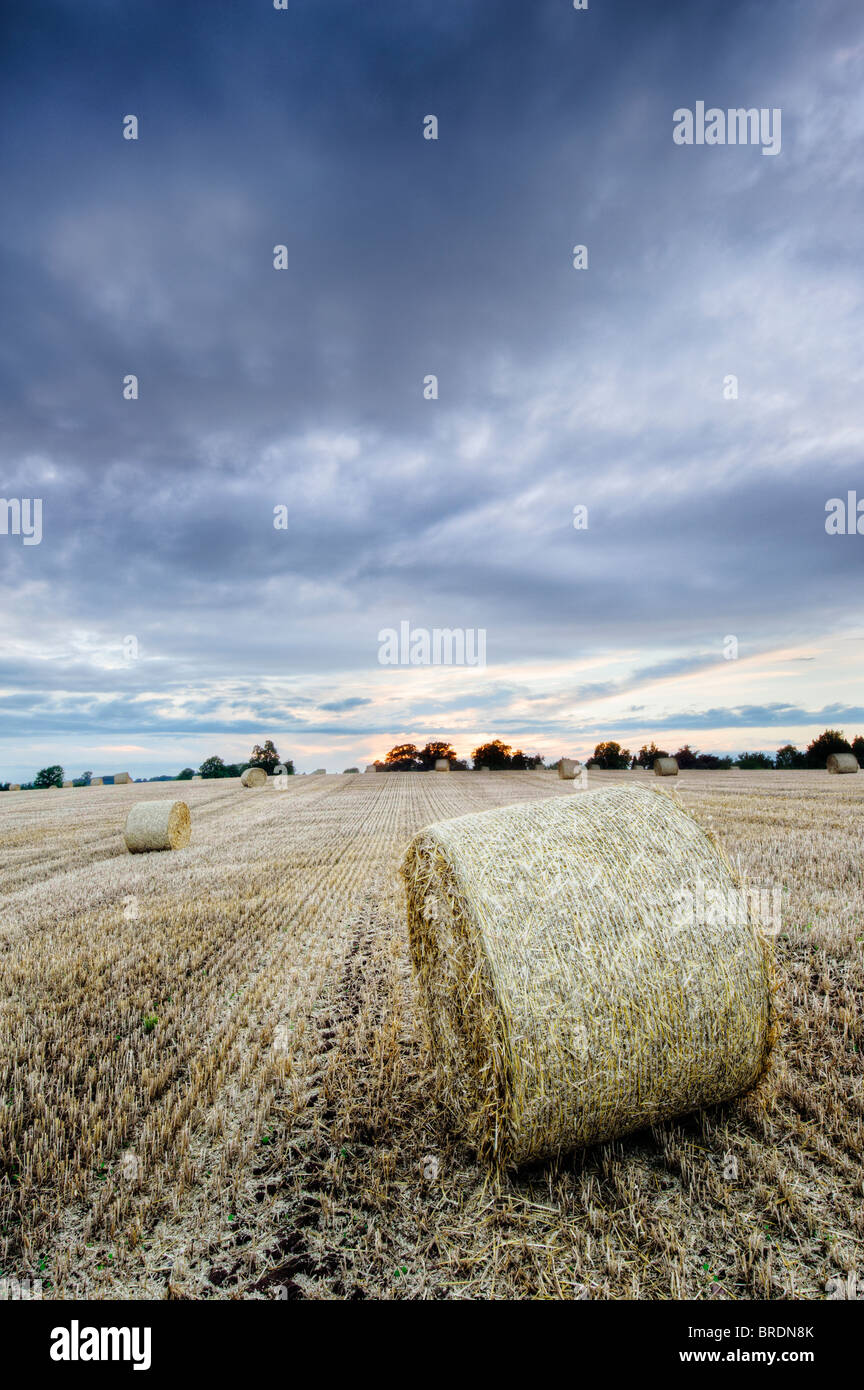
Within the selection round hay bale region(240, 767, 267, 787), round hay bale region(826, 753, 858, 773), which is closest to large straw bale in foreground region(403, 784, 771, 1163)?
round hay bale region(240, 767, 267, 787)

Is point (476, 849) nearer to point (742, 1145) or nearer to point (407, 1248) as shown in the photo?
point (407, 1248)

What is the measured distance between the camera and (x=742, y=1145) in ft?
11.0

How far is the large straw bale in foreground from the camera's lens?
122 inches

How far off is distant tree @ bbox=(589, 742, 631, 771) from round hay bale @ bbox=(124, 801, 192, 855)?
122 ft

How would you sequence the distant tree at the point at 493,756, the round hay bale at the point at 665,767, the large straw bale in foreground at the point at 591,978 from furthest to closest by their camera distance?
the distant tree at the point at 493,756 < the round hay bale at the point at 665,767 < the large straw bale in foreground at the point at 591,978

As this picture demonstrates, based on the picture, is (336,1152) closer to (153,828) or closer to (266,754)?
(153,828)

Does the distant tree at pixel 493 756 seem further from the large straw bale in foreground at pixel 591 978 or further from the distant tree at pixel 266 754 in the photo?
the large straw bale in foreground at pixel 591 978

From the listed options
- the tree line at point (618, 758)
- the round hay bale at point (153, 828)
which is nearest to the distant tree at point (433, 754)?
the tree line at point (618, 758)

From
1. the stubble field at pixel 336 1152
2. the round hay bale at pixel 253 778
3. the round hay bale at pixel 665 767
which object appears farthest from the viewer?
the round hay bale at pixel 253 778

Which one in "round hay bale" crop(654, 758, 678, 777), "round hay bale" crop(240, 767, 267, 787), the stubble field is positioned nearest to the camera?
the stubble field

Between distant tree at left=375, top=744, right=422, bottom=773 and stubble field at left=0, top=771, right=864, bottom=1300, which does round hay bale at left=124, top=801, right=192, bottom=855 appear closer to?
stubble field at left=0, top=771, right=864, bottom=1300

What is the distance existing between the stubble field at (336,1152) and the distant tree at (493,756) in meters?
46.4

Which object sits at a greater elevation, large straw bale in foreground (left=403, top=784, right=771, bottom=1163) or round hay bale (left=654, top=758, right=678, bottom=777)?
large straw bale in foreground (left=403, top=784, right=771, bottom=1163)

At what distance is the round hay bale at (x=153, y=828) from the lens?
13.4 metres
